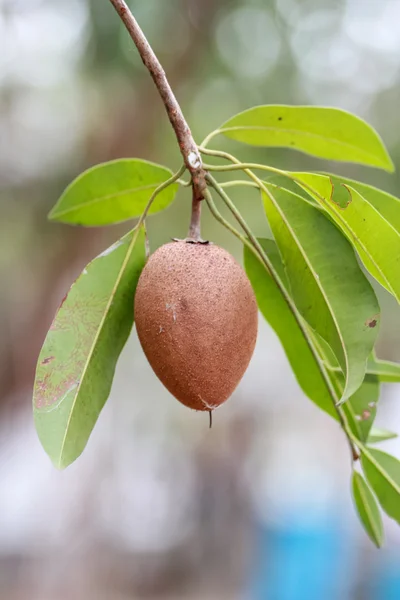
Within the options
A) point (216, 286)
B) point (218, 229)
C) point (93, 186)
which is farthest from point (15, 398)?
point (216, 286)

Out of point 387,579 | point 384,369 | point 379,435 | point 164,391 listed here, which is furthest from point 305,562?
point 384,369

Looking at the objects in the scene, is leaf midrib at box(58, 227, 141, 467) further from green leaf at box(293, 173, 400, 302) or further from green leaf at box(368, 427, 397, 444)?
green leaf at box(368, 427, 397, 444)

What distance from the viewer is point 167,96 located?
493mm

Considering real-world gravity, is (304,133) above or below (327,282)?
above

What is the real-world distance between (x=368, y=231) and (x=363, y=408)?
0.22 m

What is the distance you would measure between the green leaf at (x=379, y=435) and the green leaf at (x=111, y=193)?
0.36 m

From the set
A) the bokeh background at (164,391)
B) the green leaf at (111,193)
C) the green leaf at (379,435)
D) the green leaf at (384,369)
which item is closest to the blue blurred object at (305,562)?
the bokeh background at (164,391)

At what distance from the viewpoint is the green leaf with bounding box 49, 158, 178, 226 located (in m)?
0.65

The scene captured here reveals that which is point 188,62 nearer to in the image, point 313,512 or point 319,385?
point 319,385

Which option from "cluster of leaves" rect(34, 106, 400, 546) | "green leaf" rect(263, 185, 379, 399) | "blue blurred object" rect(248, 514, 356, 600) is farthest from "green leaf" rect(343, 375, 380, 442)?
"blue blurred object" rect(248, 514, 356, 600)

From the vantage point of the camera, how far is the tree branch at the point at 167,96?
493 millimetres

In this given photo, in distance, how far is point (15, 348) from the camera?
2.33 metres

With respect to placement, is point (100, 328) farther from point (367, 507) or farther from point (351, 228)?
point (367, 507)

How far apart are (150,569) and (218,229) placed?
3.00 m
